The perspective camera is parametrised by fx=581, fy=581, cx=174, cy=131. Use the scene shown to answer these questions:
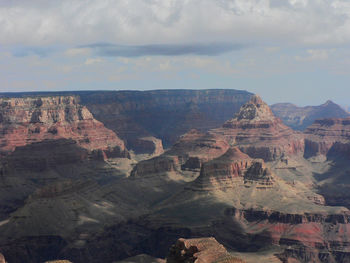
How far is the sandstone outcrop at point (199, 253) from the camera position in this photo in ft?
200

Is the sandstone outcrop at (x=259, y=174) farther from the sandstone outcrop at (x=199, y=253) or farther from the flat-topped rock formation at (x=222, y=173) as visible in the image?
the sandstone outcrop at (x=199, y=253)

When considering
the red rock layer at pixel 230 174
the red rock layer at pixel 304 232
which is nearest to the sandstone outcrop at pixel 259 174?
the red rock layer at pixel 230 174

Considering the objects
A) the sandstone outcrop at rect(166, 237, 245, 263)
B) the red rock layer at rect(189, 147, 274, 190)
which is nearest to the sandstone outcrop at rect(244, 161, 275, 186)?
the red rock layer at rect(189, 147, 274, 190)

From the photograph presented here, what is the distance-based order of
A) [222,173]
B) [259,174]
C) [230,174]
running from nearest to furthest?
[259,174] < [222,173] < [230,174]

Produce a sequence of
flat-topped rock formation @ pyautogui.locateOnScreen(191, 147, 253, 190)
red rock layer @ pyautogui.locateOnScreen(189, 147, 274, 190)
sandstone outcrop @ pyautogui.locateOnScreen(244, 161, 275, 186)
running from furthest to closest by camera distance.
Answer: flat-topped rock formation @ pyautogui.locateOnScreen(191, 147, 253, 190)
red rock layer @ pyautogui.locateOnScreen(189, 147, 274, 190)
sandstone outcrop @ pyautogui.locateOnScreen(244, 161, 275, 186)

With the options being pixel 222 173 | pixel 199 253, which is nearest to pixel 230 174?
pixel 222 173

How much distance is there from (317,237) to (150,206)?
180 feet

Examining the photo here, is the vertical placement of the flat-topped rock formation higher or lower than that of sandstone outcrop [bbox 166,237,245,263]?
lower

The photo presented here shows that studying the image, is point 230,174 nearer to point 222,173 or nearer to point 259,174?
point 222,173

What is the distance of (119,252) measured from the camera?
142 meters

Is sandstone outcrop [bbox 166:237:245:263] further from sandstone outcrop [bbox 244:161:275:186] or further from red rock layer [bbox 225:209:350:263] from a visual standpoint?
sandstone outcrop [bbox 244:161:275:186]

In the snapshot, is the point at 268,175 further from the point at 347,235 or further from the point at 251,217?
the point at 347,235

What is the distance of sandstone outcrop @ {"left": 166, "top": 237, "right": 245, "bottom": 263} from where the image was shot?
6086 cm

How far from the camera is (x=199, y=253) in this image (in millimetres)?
62812
